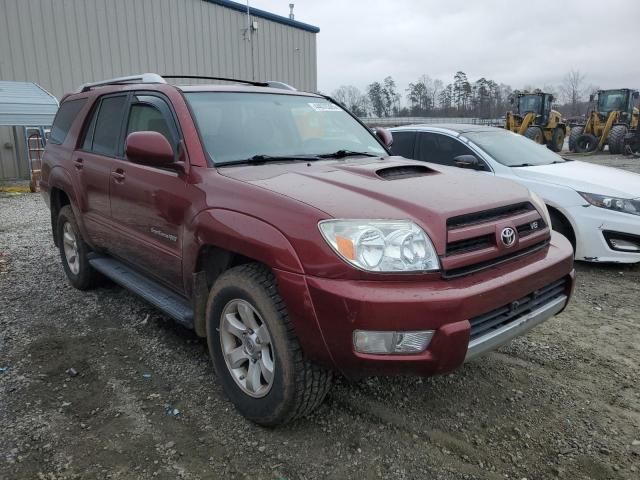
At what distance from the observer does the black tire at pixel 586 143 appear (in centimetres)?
2217

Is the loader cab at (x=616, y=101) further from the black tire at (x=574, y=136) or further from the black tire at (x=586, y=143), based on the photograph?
the black tire at (x=586, y=143)

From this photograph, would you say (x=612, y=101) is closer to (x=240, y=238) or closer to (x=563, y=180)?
(x=563, y=180)

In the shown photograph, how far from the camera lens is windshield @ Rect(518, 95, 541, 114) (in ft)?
76.1

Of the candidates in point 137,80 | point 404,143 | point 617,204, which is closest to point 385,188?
point 137,80

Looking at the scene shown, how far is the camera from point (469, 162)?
560cm

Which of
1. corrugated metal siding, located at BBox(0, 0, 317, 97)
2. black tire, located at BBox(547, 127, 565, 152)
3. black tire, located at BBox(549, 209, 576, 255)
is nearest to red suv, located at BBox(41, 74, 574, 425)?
black tire, located at BBox(549, 209, 576, 255)

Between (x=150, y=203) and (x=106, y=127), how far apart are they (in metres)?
1.22

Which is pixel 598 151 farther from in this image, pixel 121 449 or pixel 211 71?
pixel 121 449

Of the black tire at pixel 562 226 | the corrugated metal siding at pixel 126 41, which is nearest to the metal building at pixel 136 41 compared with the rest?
the corrugated metal siding at pixel 126 41

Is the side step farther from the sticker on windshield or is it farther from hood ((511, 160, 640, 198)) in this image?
hood ((511, 160, 640, 198))

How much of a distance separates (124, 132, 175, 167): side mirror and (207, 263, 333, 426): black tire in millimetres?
795

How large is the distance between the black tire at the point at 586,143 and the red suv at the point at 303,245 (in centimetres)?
2209

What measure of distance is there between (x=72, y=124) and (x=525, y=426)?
4.34 m

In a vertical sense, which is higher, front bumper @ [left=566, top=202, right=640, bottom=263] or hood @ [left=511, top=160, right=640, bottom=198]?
hood @ [left=511, top=160, right=640, bottom=198]
